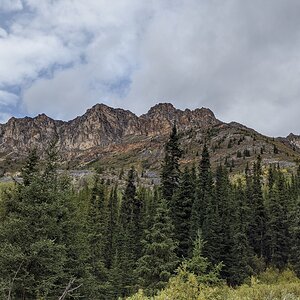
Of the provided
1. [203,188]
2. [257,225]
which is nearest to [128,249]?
[203,188]

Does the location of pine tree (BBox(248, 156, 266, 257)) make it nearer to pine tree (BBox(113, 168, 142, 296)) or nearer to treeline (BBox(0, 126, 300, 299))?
treeline (BBox(0, 126, 300, 299))

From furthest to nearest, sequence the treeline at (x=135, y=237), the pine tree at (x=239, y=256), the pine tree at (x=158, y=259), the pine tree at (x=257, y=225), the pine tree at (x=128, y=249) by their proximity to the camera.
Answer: the pine tree at (x=257, y=225), the pine tree at (x=128, y=249), the pine tree at (x=239, y=256), the pine tree at (x=158, y=259), the treeline at (x=135, y=237)

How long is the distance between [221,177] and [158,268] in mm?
38260

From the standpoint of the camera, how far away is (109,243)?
2741 inches

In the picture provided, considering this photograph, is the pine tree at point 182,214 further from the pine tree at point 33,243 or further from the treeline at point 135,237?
the pine tree at point 33,243

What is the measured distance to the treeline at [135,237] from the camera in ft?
68.7

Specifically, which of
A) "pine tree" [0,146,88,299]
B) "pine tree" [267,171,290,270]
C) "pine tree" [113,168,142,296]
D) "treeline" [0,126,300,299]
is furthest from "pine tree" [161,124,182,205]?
"pine tree" [267,171,290,270]

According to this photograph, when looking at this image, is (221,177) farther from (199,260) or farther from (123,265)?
(199,260)

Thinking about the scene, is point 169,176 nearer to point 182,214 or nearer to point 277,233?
point 182,214

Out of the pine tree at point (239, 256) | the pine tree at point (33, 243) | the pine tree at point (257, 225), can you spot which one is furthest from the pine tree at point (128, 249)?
the pine tree at point (33, 243)

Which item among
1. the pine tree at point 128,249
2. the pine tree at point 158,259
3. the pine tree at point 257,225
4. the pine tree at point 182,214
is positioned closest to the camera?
the pine tree at point 158,259

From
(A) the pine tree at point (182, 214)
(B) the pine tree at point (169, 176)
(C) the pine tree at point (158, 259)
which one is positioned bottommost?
(C) the pine tree at point (158, 259)

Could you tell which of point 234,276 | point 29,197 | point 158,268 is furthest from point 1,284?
point 234,276

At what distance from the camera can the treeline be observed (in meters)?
21.0
